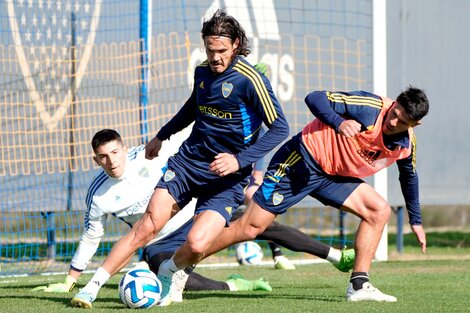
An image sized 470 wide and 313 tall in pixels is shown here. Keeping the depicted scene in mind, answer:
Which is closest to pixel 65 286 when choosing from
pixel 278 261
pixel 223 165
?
pixel 223 165

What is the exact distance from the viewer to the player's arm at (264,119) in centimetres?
684

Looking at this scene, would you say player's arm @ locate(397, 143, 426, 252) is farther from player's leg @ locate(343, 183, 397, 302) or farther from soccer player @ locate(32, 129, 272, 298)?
soccer player @ locate(32, 129, 272, 298)

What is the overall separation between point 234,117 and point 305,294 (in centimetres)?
180

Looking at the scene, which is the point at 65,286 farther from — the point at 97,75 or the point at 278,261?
the point at 97,75

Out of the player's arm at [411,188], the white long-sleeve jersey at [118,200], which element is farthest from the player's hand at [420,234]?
the white long-sleeve jersey at [118,200]

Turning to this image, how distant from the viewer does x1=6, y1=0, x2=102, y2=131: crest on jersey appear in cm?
1120

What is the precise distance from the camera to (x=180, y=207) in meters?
7.14

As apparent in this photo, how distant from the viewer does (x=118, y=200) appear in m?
8.27

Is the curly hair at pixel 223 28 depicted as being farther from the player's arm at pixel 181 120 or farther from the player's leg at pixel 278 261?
the player's leg at pixel 278 261

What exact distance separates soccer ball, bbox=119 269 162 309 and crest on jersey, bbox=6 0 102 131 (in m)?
4.69

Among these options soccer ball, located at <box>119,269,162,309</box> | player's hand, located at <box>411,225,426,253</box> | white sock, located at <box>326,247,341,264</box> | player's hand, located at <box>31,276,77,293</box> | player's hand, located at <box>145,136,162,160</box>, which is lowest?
player's hand, located at <box>31,276,77,293</box>

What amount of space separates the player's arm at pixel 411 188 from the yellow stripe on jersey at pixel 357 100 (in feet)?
1.59

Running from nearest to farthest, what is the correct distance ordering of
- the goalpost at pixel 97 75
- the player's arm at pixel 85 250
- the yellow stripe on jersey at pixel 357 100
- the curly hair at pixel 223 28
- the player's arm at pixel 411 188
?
1. the curly hair at pixel 223 28
2. the yellow stripe on jersey at pixel 357 100
3. the player's arm at pixel 411 188
4. the player's arm at pixel 85 250
5. the goalpost at pixel 97 75

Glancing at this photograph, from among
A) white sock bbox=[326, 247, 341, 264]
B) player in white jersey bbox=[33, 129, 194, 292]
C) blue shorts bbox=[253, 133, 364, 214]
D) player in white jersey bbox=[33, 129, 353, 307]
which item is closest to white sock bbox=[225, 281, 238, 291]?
player in white jersey bbox=[33, 129, 353, 307]
